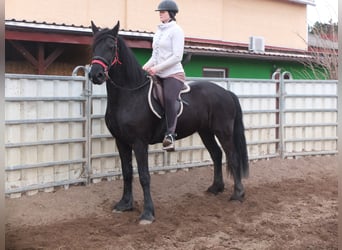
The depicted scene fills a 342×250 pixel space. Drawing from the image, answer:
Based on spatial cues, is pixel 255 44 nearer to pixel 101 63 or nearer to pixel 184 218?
pixel 184 218

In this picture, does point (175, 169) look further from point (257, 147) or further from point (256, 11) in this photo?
point (256, 11)

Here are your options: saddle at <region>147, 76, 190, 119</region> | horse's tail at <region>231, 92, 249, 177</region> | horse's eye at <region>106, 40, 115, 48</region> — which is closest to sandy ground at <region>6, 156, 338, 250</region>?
horse's tail at <region>231, 92, 249, 177</region>

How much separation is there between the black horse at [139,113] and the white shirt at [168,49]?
266mm

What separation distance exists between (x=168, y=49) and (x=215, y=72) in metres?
7.49

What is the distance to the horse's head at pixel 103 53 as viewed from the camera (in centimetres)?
459

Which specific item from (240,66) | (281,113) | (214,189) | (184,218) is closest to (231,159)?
(214,189)

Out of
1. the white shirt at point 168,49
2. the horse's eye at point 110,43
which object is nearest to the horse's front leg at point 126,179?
the white shirt at point 168,49

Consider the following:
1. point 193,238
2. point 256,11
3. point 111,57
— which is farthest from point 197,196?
point 256,11

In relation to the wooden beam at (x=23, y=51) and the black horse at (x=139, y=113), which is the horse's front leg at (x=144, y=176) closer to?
the black horse at (x=139, y=113)

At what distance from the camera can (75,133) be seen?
241 inches

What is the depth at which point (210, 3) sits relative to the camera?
44.5 feet

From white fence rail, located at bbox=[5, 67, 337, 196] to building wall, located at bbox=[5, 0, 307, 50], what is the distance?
153 inches

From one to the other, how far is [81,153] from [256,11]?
11.1m

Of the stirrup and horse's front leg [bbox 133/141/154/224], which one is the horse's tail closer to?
the stirrup
